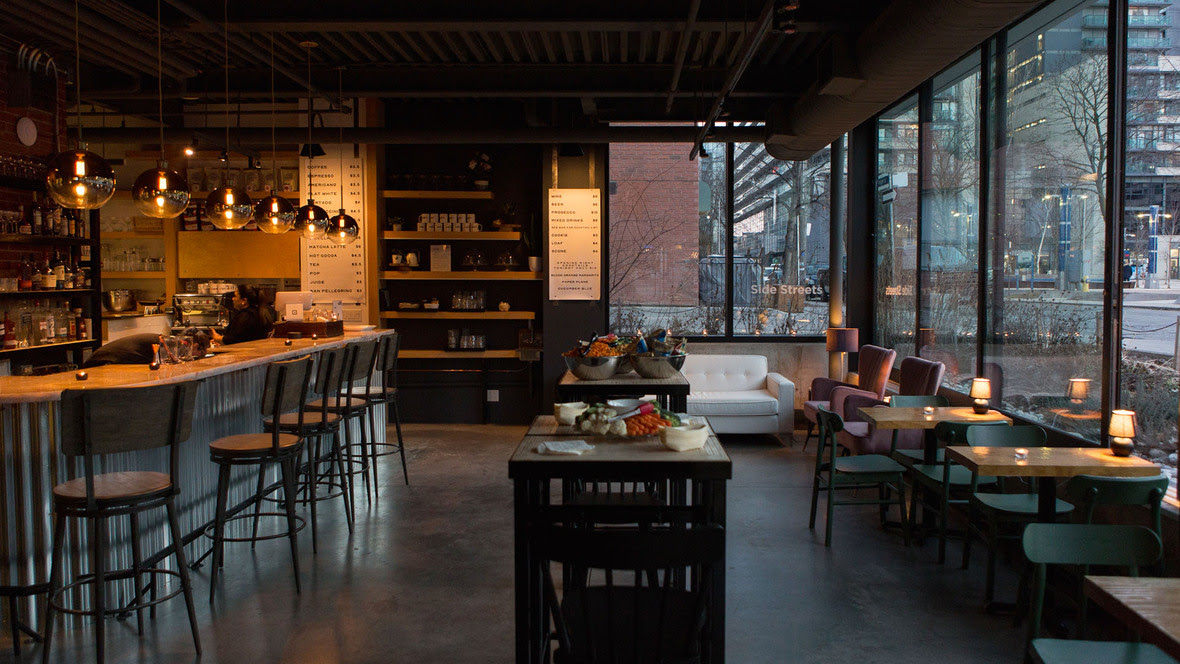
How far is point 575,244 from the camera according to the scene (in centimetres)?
Answer: 951

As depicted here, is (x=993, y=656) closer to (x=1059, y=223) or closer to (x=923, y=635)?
(x=923, y=635)

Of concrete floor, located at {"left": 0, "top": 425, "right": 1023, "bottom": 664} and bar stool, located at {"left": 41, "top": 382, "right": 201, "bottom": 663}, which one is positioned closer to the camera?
bar stool, located at {"left": 41, "top": 382, "right": 201, "bottom": 663}

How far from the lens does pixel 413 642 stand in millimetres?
3877

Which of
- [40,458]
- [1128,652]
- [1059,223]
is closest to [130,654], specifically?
[40,458]

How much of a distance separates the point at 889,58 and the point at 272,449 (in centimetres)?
428

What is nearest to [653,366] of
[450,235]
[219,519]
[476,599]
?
[476,599]

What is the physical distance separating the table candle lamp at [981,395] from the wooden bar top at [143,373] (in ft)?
15.3

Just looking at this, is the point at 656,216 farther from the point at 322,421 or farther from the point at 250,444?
the point at 250,444

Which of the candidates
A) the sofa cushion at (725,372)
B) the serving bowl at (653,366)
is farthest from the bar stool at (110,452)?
the sofa cushion at (725,372)

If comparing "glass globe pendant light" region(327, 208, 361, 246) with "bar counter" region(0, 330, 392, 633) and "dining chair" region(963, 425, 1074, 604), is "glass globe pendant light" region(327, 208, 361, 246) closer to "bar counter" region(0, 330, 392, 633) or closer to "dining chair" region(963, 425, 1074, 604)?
"bar counter" region(0, 330, 392, 633)

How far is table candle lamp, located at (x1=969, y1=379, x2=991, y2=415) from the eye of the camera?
17.7 ft

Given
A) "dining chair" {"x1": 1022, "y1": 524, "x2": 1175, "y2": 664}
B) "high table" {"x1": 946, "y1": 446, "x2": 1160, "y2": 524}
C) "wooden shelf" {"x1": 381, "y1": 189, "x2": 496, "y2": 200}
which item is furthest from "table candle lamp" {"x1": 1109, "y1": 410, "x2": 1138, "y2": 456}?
"wooden shelf" {"x1": 381, "y1": 189, "x2": 496, "y2": 200}

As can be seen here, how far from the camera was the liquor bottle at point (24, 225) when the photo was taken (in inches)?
275

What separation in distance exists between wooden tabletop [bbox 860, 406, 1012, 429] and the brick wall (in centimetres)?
460
